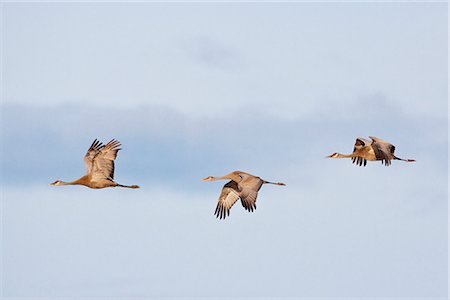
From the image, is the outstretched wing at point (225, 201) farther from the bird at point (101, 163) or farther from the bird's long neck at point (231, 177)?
the bird at point (101, 163)

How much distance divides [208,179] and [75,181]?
162 inches

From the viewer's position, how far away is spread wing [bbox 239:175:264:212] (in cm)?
3023

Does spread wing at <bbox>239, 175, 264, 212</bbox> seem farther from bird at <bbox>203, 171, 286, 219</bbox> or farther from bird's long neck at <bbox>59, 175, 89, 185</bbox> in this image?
bird's long neck at <bbox>59, 175, 89, 185</bbox>

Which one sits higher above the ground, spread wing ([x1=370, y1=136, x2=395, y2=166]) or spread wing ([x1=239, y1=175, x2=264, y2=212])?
spread wing ([x1=370, y1=136, x2=395, y2=166])

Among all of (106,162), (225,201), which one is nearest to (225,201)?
(225,201)

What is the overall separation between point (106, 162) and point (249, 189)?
3.95 metres

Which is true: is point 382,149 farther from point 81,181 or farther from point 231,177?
point 81,181

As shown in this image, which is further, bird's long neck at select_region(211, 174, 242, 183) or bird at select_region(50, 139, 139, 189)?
bird's long neck at select_region(211, 174, 242, 183)

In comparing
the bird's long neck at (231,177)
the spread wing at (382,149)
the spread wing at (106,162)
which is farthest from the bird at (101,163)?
the spread wing at (382,149)

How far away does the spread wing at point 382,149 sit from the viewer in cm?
3212

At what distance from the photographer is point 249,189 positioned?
30547 mm

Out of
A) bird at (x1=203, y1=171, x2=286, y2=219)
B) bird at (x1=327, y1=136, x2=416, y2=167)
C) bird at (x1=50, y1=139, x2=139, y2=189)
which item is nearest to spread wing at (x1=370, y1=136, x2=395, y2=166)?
bird at (x1=327, y1=136, x2=416, y2=167)

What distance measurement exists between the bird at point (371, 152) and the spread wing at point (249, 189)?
3.69 meters

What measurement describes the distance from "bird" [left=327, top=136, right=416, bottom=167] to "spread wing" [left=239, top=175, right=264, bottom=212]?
12.1 feet
